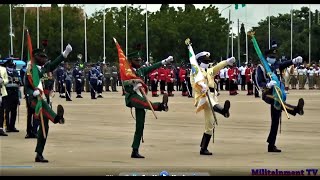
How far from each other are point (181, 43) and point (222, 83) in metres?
19.8

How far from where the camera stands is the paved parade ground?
48.6ft

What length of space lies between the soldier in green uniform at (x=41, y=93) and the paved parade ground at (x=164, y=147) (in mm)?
376

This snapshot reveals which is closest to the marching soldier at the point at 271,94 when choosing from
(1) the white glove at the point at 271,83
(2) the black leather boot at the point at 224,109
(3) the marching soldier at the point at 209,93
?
(1) the white glove at the point at 271,83

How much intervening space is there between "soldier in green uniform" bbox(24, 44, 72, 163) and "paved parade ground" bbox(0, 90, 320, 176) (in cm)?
38

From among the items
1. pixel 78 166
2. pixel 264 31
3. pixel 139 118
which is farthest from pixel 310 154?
pixel 264 31

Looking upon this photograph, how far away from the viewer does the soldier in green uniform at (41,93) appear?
51.1ft

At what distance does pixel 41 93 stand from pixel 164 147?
3240mm

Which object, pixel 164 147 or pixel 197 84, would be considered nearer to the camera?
pixel 197 84

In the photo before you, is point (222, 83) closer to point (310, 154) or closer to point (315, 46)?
point (315, 46)

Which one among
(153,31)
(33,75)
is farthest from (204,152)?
(153,31)

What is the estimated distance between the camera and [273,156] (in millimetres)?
16562

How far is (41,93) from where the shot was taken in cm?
1592

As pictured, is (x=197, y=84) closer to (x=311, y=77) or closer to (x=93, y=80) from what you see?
(x=93, y=80)

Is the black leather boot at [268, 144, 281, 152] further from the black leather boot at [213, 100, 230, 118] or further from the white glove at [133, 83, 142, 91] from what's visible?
the white glove at [133, 83, 142, 91]
